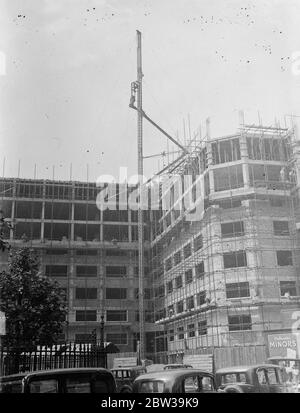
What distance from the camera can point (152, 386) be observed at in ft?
27.1

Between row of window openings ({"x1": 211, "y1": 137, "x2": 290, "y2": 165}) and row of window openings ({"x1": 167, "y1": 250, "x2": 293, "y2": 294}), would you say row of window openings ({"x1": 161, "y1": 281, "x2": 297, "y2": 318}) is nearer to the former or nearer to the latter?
row of window openings ({"x1": 167, "y1": 250, "x2": 293, "y2": 294})

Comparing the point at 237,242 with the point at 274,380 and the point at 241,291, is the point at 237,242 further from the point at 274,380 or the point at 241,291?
the point at 274,380

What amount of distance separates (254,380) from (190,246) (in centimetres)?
2503

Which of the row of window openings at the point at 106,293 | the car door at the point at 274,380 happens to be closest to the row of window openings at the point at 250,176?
the row of window openings at the point at 106,293

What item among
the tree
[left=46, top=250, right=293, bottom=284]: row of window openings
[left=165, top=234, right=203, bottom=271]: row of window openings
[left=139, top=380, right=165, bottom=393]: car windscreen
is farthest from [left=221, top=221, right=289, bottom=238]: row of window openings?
[left=139, top=380, right=165, bottom=393]: car windscreen

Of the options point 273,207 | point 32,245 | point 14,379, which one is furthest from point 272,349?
point 14,379

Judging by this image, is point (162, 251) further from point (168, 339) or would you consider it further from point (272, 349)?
point (272, 349)

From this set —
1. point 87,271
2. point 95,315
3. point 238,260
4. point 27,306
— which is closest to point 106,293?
point 95,315

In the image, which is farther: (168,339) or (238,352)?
(168,339)

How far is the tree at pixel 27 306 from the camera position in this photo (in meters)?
14.0

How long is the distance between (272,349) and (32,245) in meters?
19.0

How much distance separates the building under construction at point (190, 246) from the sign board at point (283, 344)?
1062mm

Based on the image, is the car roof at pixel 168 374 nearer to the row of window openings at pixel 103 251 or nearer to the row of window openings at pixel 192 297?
the row of window openings at pixel 192 297
